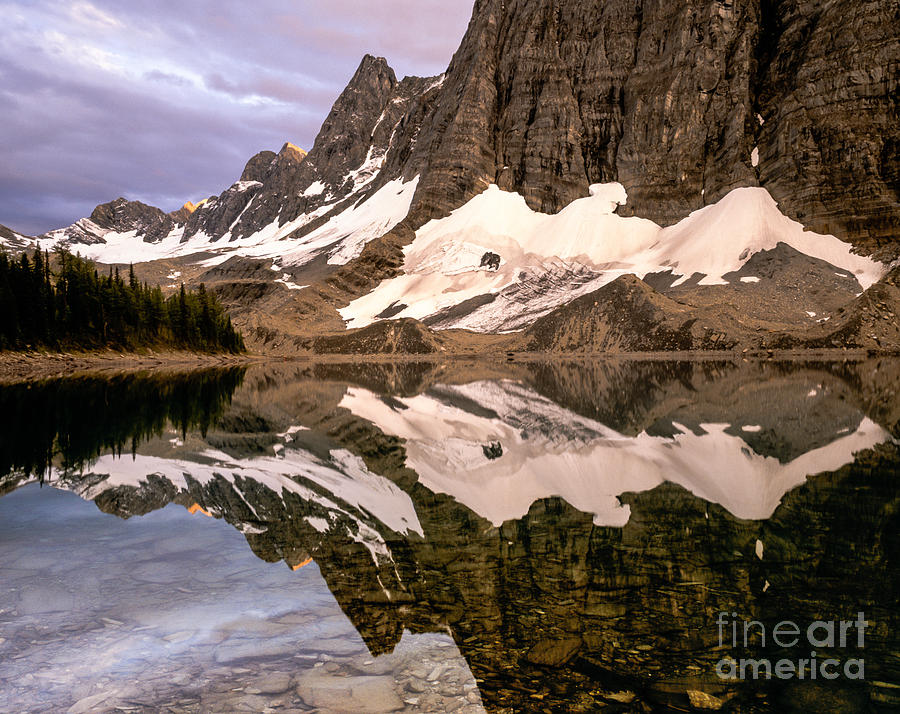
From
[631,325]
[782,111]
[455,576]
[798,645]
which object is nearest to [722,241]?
[782,111]

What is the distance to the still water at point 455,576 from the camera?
5.89 metres

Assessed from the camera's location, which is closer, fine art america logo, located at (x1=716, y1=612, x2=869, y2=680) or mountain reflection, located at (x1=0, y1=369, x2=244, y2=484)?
fine art america logo, located at (x1=716, y1=612, x2=869, y2=680)

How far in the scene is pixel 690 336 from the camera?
115750 mm

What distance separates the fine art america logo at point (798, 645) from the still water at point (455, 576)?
0.03 m

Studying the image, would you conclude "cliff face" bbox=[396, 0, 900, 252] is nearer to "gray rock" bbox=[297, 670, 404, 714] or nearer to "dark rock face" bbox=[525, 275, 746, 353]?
"dark rock face" bbox=[525, 275, 746, 353]

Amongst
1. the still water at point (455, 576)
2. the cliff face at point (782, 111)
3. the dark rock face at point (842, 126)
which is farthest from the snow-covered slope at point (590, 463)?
the cliff face at point (782, 111)

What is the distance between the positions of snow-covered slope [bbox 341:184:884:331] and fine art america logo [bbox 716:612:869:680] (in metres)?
146

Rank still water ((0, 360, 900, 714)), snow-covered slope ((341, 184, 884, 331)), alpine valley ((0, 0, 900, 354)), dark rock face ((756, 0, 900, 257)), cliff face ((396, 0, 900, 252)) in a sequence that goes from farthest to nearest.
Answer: snow-covered slope ((341, 184, 884, 331))
cliff face ((396, 0, 900, 252))
dark rock face ((756, 0, 900, 257))
alpine valley ((0, 0, 900, 354))
still water ((0, 360, 900, 714))

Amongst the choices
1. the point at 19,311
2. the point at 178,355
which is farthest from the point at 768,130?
the point at 19,311

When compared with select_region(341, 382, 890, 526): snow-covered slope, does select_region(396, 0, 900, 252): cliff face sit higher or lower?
higher

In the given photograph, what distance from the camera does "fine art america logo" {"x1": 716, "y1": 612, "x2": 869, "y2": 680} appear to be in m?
5.91

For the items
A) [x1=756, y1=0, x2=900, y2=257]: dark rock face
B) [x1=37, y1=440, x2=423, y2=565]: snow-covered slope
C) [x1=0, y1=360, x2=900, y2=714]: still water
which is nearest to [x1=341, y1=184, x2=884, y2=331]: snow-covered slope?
[x1=756, y1=0, x2=900, y2=257]: dark rock face

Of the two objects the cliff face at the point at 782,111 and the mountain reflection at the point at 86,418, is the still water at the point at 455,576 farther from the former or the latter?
the cliff face at the point at 782,111

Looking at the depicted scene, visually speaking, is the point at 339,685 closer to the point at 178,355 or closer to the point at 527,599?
the point at 527,599
